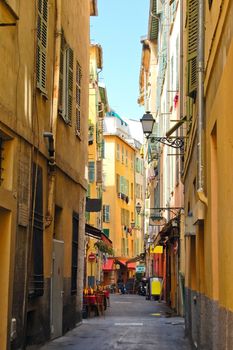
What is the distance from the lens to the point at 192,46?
11695 mm

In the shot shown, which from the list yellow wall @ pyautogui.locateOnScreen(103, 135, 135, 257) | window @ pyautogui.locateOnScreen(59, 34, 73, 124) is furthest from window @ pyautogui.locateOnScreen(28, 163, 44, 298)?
yellow wall @ pyautogui.locateOnScreen(103, 135, 135, 257)

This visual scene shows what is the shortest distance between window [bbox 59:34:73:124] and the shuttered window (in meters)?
1.87

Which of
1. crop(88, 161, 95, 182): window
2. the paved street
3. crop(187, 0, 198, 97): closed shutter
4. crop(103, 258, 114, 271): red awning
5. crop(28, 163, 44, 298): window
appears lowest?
the paved street

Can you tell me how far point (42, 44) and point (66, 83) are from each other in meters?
2.88

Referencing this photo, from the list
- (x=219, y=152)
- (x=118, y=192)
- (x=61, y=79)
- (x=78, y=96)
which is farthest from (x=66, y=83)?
(x=118, y=192)

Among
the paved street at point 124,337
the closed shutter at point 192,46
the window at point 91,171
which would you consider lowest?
the paved street at point 124,337

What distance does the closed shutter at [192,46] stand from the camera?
1123 centimetres

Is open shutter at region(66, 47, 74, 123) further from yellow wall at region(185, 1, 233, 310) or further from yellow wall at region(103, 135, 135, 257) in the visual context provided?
yellow wall at region(103, 135, 135, 257)

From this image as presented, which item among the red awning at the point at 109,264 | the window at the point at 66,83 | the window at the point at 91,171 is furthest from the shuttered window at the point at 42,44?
the red awning at the point at 109,264

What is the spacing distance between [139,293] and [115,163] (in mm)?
20619

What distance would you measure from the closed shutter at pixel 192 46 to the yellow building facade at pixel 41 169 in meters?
2.68

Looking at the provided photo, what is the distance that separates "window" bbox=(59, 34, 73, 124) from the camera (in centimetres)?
1462

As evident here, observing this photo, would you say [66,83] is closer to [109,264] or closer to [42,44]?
[42,44]

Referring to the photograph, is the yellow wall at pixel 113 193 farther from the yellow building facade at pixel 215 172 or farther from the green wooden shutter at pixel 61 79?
the yellow building facade at pixel 215 172
